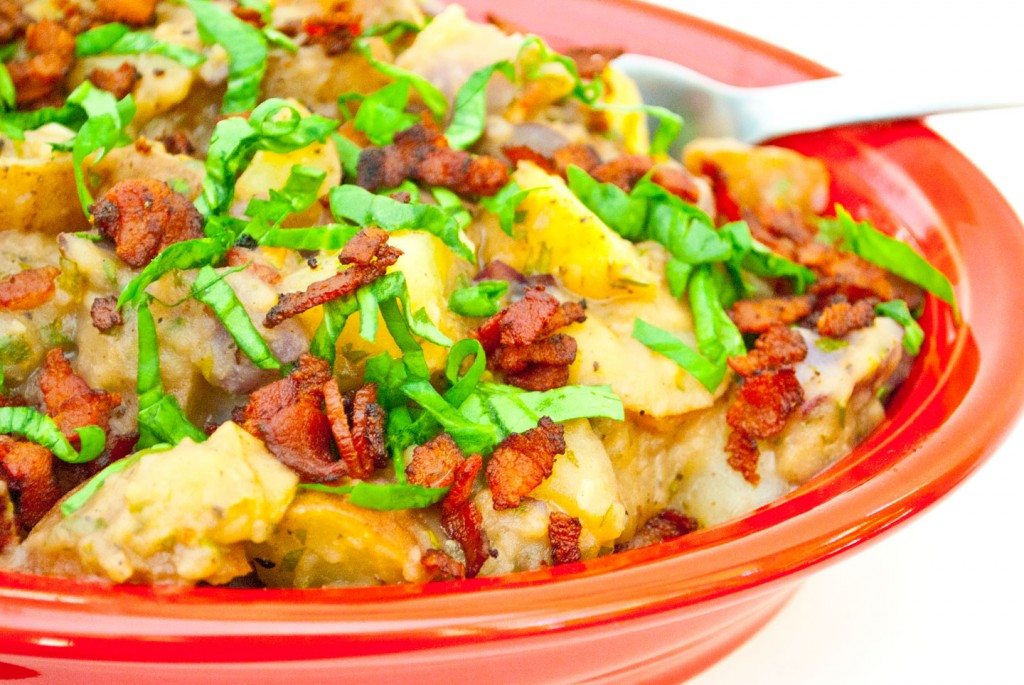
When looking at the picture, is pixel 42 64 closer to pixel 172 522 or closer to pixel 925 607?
pixel 172 522

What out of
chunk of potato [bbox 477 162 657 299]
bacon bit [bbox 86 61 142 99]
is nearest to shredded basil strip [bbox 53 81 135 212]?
bacon bit [bbox 86 61 142 99]

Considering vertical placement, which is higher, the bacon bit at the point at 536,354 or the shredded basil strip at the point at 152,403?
the bacon bit at the point at 536,354

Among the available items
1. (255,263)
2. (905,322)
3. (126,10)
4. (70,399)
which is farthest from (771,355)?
(126,10)

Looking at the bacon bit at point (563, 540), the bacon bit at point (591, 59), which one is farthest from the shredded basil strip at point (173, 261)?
the bacon bit at point (591, 59)

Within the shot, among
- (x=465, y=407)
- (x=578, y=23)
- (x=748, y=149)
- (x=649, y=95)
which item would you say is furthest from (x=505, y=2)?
(x=465, y=407)

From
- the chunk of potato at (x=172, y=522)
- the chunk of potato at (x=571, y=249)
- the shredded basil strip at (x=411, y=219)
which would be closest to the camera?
the chunk of potato at (x=172, y=522)

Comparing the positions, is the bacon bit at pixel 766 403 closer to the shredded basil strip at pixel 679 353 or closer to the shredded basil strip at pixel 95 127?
the shredded basil strip at pixel 679 353

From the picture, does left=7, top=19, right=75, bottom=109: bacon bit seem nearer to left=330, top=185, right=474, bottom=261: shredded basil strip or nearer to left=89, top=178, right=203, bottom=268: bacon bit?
left=89, top=178, right=203, bottom=268: bacon bit
